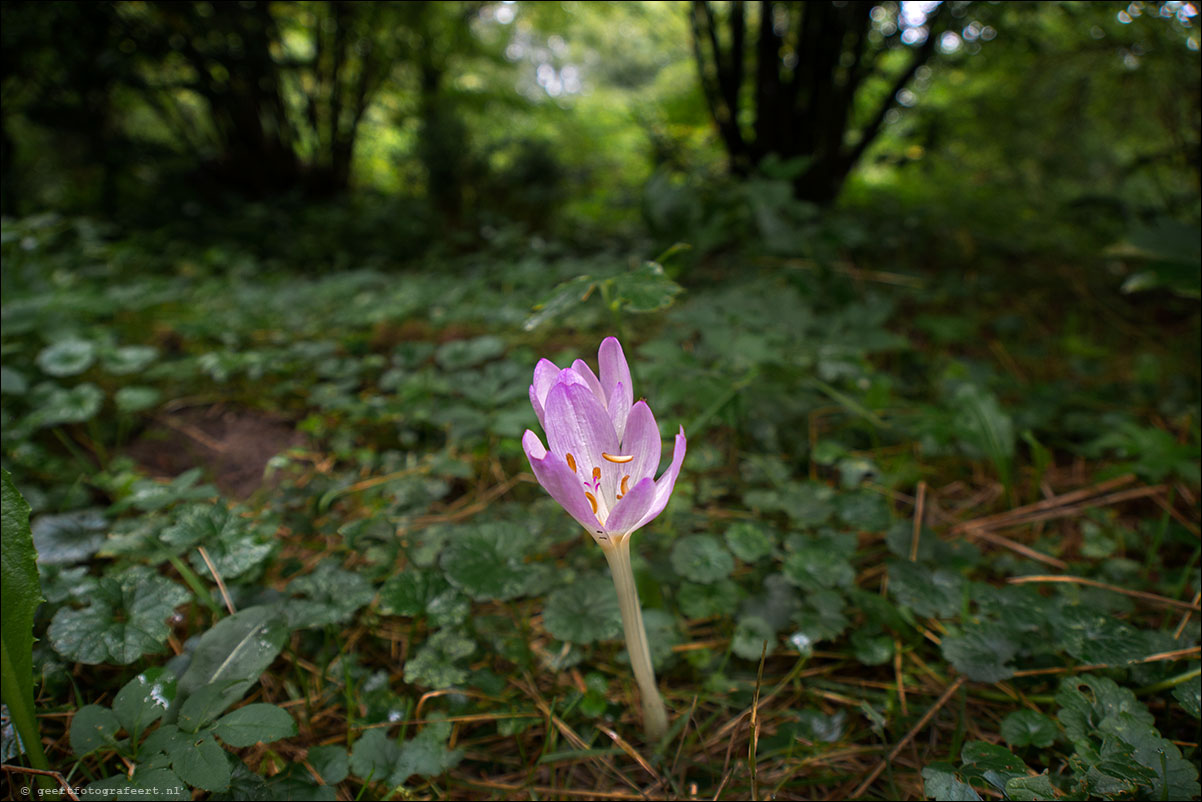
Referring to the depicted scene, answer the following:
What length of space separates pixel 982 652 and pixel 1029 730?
0.44 ft

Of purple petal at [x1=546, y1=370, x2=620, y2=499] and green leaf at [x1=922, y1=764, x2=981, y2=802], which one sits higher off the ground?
purple petal at [x1=546, y1=370, x2=620, y2=499]

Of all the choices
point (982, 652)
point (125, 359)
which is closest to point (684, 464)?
point (982, 652)

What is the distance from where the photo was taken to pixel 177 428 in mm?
2162

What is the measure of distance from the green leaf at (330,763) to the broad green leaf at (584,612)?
0.40 metres

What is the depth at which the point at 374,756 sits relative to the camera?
103cm

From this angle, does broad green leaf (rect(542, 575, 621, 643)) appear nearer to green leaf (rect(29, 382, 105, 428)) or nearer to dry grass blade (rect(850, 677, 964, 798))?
dry grass blade (rect(850, 677, 964, 798))

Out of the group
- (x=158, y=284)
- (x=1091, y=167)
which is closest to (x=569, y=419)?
(x=158, y=284)

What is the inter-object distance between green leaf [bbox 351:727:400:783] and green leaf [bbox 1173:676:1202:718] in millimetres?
1303

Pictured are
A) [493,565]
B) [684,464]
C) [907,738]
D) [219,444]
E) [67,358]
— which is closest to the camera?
[907,738]

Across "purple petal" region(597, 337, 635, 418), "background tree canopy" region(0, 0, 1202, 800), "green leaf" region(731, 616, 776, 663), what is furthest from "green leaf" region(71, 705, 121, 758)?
"green leaf" region(731, 616, 776, 663)

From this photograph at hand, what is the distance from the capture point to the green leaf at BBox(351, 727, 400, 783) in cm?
101

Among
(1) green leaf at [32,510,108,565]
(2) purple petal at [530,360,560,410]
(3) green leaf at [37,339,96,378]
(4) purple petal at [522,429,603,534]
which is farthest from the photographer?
(3) green leaf at [37,339,96,378]

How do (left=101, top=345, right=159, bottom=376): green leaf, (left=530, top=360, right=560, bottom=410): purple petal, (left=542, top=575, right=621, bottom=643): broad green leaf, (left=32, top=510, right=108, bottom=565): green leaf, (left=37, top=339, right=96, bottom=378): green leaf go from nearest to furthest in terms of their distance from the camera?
(left=530, top=360, right=560, bottom=410): purple petal, (left=542, top=575, right=621, bottom=643): broad green leaf, (left=32, top=510, right=108, bottom=565): green leaf, (left=37, top=339, right=96, bottom=378): green leaf, (left=101, top=345, right=159, bottom=376): green leaf

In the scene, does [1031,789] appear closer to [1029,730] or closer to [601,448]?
[1029,730]
